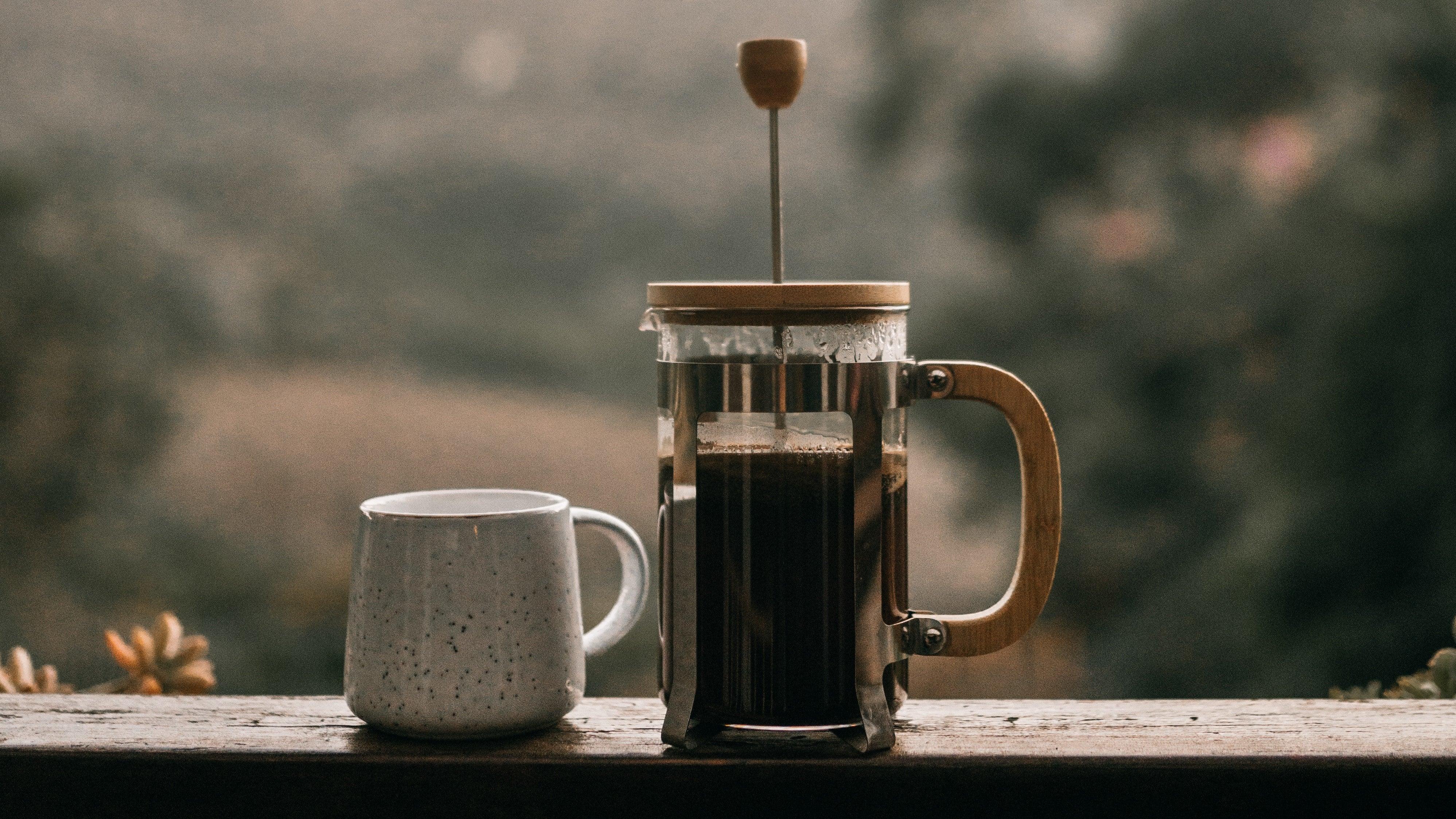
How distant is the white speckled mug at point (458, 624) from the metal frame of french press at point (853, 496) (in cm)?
7

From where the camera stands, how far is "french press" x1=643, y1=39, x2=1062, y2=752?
0.60 metres

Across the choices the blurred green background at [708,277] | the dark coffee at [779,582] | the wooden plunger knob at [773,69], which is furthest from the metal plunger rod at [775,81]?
the blurred green background at [708,277]

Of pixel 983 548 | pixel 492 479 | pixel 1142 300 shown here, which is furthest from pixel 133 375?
pixel 1142 300

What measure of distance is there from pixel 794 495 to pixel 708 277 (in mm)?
866

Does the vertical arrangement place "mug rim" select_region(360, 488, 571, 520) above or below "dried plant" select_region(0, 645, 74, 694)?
above

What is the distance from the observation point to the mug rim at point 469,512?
24.4 inches

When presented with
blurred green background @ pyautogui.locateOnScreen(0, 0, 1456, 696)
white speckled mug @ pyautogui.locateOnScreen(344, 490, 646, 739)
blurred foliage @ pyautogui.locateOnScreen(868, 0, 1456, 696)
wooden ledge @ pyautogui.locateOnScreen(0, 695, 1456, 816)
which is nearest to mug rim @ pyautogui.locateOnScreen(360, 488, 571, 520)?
white speckled mug @ pyautogui.locateOnScreen(344, 490, 646, 739)

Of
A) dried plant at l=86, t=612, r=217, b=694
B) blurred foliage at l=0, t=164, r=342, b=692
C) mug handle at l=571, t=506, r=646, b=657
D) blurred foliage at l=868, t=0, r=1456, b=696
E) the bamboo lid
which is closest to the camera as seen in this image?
the bamboo lid

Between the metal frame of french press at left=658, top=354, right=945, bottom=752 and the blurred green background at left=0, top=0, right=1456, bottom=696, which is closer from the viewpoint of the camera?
the metal frame of french press at left=658, top=354, right=945, bottom=752

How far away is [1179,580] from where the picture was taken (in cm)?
146

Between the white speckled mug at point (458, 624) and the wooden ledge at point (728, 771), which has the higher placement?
the white speckled mug at point (458, 624)

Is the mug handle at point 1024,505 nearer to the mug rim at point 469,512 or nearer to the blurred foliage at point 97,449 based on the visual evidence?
the mug rim at point 469,512

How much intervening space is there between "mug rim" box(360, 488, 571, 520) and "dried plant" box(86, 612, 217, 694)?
0.25m

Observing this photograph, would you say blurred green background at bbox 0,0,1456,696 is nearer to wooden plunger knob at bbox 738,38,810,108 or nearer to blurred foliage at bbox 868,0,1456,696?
blurred foliage at bbox 868,0,1456,696
